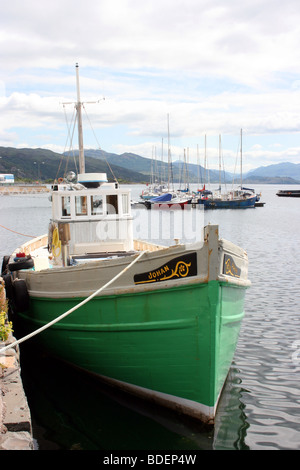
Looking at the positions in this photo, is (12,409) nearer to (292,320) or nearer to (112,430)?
(112,430)

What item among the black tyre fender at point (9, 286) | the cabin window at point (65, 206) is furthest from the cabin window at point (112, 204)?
the black tyre fender at point (9, 286)

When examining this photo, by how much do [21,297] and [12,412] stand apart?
462 centimetres

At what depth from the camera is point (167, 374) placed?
8016mm

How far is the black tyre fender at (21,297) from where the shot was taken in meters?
10.4

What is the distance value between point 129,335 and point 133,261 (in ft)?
4.49

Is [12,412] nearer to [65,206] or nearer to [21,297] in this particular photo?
[21,297]

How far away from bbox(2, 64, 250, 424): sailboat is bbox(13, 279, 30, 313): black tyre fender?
0.03 m

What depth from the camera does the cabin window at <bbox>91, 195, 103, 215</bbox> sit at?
12.5m

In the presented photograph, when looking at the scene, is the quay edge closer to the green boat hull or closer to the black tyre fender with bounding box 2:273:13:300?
the green boat hull

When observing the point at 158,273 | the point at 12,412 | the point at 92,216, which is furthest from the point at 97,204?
the point at 12,412

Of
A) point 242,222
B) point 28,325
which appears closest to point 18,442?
point 28,325

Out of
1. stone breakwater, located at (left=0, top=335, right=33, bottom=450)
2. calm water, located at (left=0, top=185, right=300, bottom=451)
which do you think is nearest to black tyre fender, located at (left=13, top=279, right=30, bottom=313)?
calm water, located at (left=0, top=185, right=300, bottom=451)

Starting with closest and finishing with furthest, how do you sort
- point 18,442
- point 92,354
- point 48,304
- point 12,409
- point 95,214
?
point 18,442 < point 12,409 < point 92,354 < point 48,304 < point 95,214

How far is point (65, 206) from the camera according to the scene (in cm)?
1254
